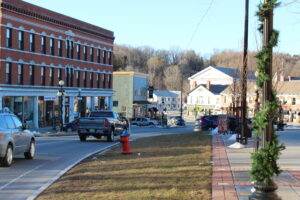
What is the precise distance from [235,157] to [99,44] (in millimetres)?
60016

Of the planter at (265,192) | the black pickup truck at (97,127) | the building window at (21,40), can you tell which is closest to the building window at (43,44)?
the building window at (21,40)

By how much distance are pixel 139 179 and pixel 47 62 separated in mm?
50914

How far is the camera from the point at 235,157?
Answer: 18.9m

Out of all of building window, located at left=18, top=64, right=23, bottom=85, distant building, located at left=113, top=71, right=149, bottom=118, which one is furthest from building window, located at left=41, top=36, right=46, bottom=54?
distant building, located at left=113, top=71, right=149, bottom=118

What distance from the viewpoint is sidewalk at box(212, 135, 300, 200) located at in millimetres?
11148

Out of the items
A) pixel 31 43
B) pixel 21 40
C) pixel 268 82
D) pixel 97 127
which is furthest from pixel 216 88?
pixel 268 82

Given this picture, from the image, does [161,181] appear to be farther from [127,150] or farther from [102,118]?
[102,118]

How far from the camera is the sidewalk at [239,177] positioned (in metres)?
11.1

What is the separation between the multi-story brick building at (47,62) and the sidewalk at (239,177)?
3813 centimetres

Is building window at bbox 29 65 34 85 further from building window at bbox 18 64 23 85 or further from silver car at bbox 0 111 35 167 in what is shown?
silver car at bbox 0 111 35 167

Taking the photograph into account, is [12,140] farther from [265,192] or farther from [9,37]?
[9,37]

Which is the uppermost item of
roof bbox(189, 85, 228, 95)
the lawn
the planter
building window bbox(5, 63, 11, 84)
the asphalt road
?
roof bbox(189, 85, 228, 95)

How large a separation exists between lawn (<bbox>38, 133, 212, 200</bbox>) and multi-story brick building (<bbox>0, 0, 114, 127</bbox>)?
37.8 m

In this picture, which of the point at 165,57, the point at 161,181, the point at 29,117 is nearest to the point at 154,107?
the point at 29,117
